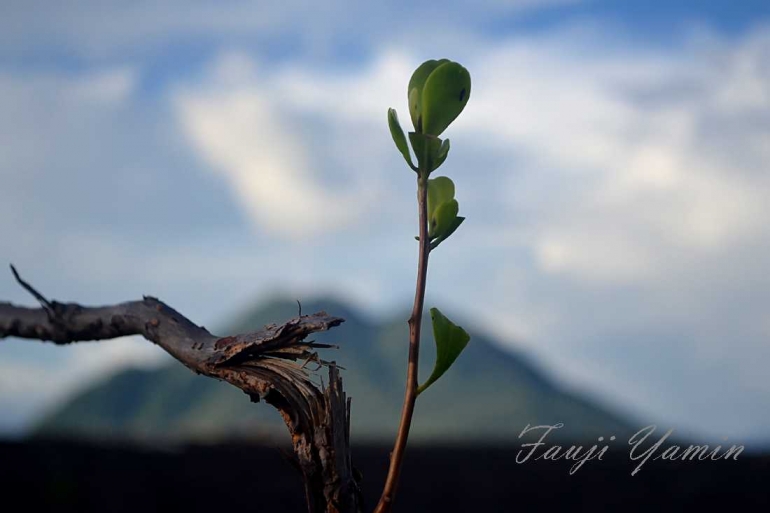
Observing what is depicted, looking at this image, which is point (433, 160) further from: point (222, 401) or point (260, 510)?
point (222, 401)

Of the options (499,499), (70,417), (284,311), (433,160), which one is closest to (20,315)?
(433,160)

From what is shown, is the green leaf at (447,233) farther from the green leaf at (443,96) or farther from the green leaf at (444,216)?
the green leaf at (443,96)

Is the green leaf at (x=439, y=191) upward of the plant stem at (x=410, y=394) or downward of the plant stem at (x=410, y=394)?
upward

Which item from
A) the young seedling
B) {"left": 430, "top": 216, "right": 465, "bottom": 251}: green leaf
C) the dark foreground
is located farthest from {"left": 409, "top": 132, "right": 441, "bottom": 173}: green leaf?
the dark foreground

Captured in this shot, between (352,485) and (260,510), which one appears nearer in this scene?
(352,485)

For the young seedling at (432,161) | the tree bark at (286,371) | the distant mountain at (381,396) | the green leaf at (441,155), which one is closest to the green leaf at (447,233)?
the young seedling at (432,161)

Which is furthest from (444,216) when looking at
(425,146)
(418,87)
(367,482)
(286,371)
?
(367,482)
